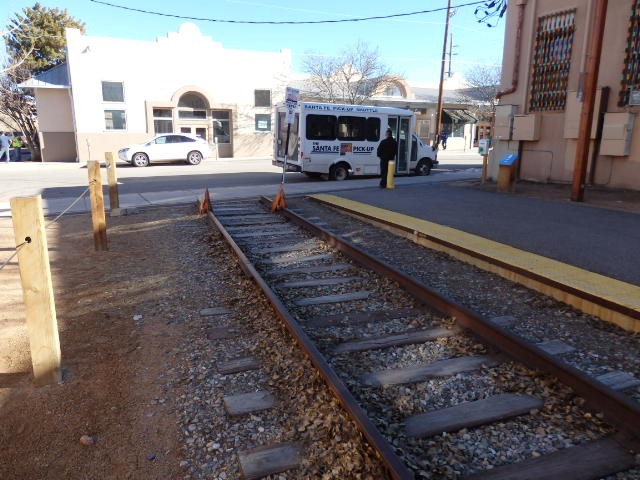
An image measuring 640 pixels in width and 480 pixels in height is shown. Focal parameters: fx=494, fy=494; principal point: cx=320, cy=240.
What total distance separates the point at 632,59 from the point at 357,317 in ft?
39.4

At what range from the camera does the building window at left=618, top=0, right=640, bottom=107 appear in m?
12.5

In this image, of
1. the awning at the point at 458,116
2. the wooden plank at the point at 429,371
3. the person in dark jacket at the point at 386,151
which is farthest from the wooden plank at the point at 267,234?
the awning at the point at 458,116

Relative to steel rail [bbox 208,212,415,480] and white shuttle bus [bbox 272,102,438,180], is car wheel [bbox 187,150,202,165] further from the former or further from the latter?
steel rail [bbox 208,212,415,480]

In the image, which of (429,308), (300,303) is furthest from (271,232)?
(429,308)

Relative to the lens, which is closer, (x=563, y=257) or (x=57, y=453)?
(x=57, y=453)

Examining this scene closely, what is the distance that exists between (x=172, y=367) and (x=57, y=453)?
115 cm

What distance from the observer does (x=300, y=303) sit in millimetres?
5484

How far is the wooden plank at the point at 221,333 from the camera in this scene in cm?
465

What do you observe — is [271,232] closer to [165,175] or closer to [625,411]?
[625,411]

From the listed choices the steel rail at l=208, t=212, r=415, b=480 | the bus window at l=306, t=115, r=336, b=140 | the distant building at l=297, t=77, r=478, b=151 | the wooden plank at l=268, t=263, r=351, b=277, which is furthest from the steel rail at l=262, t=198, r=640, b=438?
the distant building at l=297, t=77, r=478, b=151

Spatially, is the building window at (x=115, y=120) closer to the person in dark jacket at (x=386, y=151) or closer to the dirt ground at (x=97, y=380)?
the person in dark jacket at (x=386, y=151)

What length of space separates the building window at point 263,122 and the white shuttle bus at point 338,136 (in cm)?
1780

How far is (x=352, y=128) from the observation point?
18.1 meters

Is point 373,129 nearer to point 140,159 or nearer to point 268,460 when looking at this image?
point 140,159
